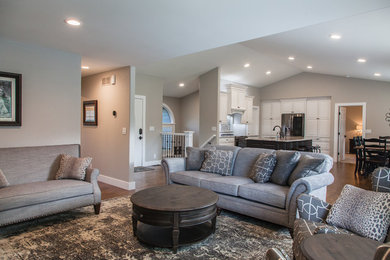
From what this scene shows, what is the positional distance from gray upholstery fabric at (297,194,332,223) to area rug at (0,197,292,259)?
0.58 m

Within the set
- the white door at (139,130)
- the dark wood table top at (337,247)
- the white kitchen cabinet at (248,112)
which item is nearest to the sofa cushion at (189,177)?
the dark wood table top at (337,247)

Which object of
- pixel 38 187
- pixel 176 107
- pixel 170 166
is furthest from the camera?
pixel 176 107

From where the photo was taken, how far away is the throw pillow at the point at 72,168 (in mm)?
3580

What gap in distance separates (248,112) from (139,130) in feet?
14.4

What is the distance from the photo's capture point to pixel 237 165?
13.2 ft

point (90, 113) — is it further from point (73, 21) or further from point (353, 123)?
point (353, 123)

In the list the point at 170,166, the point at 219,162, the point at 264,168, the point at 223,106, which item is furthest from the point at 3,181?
the point at 223,106

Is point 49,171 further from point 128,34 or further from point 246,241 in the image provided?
point 246,241

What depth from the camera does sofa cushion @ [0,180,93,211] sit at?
2799 millimetres

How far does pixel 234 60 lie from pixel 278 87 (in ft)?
12.3

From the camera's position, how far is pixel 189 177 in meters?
3.90

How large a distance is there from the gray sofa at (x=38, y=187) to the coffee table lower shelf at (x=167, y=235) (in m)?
1.00

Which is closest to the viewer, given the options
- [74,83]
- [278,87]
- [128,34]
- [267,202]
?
[267,202]

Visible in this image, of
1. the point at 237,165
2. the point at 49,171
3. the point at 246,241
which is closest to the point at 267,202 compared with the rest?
the point at 246,241
